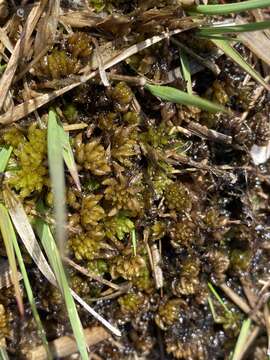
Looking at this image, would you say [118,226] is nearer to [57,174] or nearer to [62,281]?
[62,281]

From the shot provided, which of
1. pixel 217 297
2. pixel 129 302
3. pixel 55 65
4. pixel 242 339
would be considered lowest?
pixel 242 339

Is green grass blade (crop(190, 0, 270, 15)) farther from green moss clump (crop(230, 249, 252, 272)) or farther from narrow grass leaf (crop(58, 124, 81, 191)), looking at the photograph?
green moss clump (crop(230, 249, 252, 272))

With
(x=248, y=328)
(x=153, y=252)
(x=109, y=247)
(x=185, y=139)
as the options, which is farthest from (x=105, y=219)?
(x=248, y=328)

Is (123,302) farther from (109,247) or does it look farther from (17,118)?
Answer: (17,118)

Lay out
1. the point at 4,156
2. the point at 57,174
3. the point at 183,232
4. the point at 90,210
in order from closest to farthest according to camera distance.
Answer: the point at 57,174 → the point at 4,156 → the point at 90,210 → the point at 183,232

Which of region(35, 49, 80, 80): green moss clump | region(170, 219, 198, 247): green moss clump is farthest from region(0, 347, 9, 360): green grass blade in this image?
region(35, 49, 80, 80): green moss clump

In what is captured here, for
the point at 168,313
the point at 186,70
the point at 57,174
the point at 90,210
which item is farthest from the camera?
the point at 168,313

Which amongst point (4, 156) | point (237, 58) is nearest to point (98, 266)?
point (4, 156)
